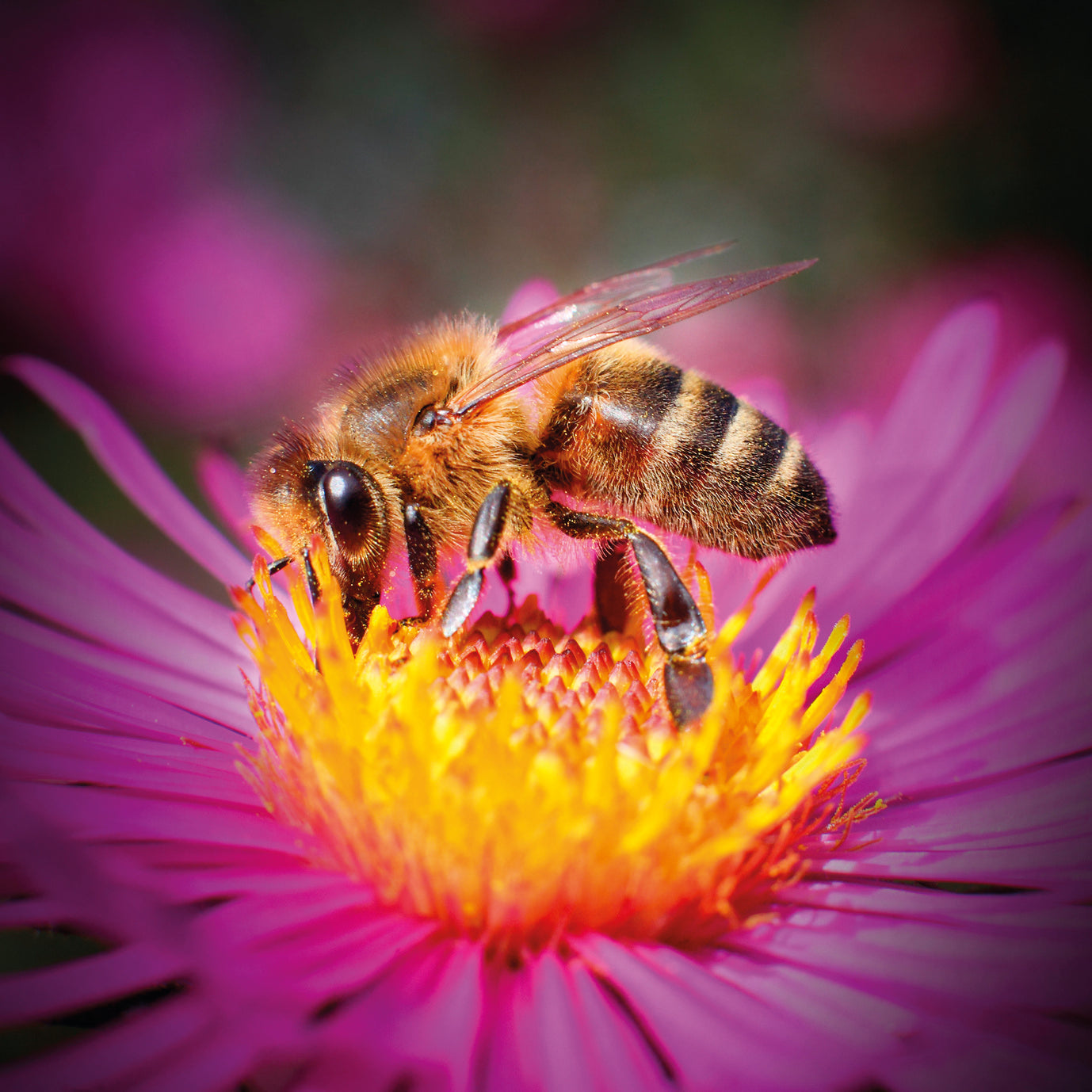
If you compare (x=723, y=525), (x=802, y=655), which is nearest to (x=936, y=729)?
(x=802, y=655)

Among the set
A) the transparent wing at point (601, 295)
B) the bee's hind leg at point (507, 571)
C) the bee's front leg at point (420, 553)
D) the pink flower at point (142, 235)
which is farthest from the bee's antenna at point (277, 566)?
the pink flower at point (142, 235)

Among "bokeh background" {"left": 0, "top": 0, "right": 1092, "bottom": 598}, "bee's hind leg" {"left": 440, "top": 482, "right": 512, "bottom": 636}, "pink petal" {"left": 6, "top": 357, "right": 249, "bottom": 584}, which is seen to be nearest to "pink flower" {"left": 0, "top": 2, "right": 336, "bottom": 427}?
"bokeh background" {"left": 0, "top": 0, "right": 1092, "bottom": 598}

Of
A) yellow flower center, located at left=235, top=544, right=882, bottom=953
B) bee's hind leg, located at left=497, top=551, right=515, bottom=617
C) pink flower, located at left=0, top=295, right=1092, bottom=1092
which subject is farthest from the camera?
bee's hind leg, located at left=497, top=551, right=515, bottom=617

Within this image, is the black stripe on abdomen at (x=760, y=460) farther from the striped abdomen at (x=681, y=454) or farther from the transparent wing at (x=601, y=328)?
the transparent wing at (x=601, y=328)

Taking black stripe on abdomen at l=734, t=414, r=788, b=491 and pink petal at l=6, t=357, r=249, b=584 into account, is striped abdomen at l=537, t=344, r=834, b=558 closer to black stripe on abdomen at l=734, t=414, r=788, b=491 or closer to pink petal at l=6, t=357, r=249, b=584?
black stripe on abdomen at l=734, t=414, r=788, b=491

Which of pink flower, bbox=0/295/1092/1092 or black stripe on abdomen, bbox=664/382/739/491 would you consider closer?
pink flower, bbox=0/295/1092/1092

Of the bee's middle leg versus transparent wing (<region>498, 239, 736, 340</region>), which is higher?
transparent wing (<region>498, 239, 736, 340</region>)

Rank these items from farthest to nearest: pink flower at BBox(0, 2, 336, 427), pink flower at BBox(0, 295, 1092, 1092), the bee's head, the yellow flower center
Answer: pink flower at BBox(0, 2, 336, 427)
the bee's head
the yellow flower center
pink flower at BBox(0, 295, 1092, 1092)
